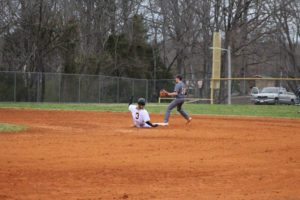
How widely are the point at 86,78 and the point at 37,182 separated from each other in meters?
34.3

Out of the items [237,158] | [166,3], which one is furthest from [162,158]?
[166,3]

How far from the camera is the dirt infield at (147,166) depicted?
5746mm

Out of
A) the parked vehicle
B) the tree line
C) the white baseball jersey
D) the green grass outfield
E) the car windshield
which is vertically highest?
the tree line

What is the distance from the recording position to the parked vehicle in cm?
3925

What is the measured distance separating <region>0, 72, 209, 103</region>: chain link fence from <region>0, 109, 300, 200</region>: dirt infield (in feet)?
79.7

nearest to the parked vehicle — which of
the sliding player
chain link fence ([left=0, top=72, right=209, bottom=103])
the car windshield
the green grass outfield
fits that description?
the car windshield

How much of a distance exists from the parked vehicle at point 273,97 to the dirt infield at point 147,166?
2800 cm

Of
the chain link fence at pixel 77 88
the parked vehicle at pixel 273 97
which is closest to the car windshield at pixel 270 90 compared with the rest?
the parked vehicle at pixel 273 97

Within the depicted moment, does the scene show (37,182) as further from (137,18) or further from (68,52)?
(137,18)

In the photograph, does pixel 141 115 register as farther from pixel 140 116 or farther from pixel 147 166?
pixel 147 166

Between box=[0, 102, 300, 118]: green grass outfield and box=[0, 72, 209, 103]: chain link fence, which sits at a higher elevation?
box=[0, 72, 209, 103]: chain link fence

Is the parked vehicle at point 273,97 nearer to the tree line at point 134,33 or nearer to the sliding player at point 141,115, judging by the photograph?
the tree line at point 134,33

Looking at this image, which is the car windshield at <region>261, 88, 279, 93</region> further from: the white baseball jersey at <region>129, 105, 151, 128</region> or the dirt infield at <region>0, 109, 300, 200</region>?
the dirt infield at <region>0, 109, 300, 200</region>

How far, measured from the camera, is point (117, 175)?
6695 millimetres
